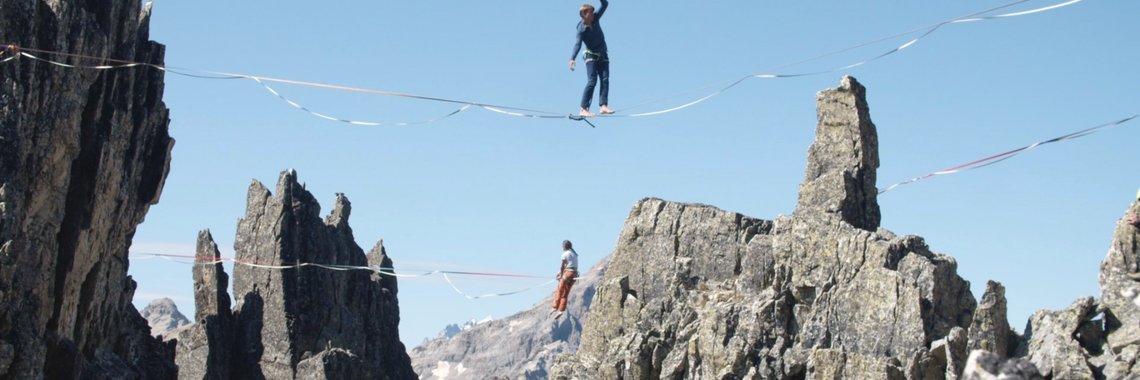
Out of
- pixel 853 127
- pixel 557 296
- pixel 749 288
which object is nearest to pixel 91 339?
pixel 557 296

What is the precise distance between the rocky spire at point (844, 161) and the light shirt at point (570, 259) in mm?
13832

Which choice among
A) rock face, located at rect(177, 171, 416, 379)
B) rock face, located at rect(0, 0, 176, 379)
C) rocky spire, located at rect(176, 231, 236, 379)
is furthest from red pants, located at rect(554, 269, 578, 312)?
rocky spire, located at rect(176, 231, 236, 379)

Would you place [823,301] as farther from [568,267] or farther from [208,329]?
[208,329]

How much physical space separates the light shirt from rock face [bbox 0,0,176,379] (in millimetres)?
19792

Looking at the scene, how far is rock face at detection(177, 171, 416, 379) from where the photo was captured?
365 feet

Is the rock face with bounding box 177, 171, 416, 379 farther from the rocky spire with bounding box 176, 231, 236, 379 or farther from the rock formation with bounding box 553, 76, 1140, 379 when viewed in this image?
the rock formation with bounding box 553, 76, 1140, 379

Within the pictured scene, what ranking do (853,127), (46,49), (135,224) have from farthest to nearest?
1. (135,224)
2. (853,127)
3. (46,49)

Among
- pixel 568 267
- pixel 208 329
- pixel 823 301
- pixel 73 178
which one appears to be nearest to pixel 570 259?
pixel 568 267

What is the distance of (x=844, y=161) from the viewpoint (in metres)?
69.8

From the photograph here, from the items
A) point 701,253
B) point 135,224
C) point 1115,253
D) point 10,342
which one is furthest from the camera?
point 135,224

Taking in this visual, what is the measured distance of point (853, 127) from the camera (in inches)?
2766

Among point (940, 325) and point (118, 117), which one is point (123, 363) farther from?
point (940, 325)

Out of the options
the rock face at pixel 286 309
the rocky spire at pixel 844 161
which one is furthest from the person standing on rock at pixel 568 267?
the rock face at pixel 286 309

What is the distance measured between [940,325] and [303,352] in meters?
63.0
